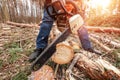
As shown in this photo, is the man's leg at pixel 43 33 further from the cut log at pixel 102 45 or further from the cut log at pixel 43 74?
the cut log at pixel 102 45

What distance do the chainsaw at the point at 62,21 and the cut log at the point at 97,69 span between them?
41 centimetres

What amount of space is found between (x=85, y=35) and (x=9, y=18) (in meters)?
3.52

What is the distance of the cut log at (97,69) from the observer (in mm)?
2623

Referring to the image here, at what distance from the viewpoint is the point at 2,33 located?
178 inches

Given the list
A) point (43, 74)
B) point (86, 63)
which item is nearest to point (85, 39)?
point (86, 63)

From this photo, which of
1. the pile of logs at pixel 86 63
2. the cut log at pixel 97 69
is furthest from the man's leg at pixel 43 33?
the cut log at pixel 97 69

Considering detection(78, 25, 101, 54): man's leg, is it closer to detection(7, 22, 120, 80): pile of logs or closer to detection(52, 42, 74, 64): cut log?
detection(7, 22, 120, 80): pile of logs

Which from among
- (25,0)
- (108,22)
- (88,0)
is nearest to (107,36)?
(108,22)

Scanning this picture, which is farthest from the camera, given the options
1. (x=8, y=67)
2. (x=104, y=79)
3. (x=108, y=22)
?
(x=108, y=22)

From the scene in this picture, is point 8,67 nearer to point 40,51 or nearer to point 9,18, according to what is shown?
point 40,51

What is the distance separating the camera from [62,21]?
9.09 feet

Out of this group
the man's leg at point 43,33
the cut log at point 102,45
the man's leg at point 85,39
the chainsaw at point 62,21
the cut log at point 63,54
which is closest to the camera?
the chainsaw at point 62,21

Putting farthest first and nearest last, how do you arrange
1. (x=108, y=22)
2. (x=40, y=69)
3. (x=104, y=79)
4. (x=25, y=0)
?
(x=25, y=0) → (x=108, y=22) → (x=40, y=69) → (x=104, y=79)

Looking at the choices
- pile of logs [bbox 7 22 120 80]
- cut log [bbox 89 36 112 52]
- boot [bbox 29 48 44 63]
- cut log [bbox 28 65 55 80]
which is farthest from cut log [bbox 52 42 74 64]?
cut log [bbox 89 36 112 52]
